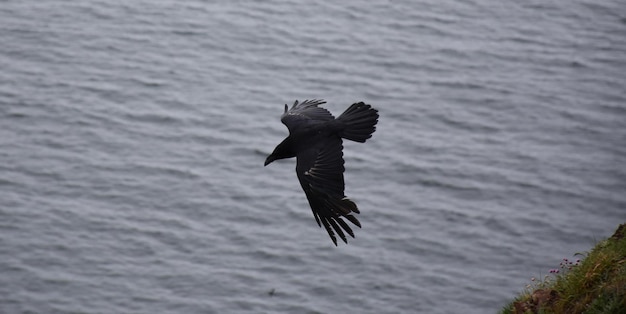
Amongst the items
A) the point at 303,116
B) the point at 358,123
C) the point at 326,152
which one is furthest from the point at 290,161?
the point at 326,152

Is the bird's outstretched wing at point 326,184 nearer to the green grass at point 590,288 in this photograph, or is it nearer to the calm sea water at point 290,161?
the green grass at point 590,288

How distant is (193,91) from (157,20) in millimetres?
4367

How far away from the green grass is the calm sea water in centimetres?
1202

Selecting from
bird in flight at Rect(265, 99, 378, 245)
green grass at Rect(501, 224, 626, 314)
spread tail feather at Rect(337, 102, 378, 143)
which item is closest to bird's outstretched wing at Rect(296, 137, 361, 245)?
bird in flight at Rect(265, 99, 378, 245)

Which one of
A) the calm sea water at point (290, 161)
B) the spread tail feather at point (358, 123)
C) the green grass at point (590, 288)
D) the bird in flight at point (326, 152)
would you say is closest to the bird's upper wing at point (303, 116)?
the bird in flight at point (326, 152)

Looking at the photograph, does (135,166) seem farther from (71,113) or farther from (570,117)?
(570,117)

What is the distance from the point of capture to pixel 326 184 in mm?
9641

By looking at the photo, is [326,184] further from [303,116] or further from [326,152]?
[303,116]

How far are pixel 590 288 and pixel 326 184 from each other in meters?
2.86

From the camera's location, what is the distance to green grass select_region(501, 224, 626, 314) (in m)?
7.58

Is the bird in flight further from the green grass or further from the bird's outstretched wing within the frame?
the green grass

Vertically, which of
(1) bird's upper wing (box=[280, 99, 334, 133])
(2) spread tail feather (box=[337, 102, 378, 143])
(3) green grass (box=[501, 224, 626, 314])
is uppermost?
(1) bird's upper wing (box=[280, 99, 334, 133])

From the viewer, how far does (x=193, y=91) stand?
2744cm

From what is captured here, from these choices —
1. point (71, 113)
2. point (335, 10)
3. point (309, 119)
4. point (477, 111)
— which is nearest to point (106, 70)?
point (71, 113)
